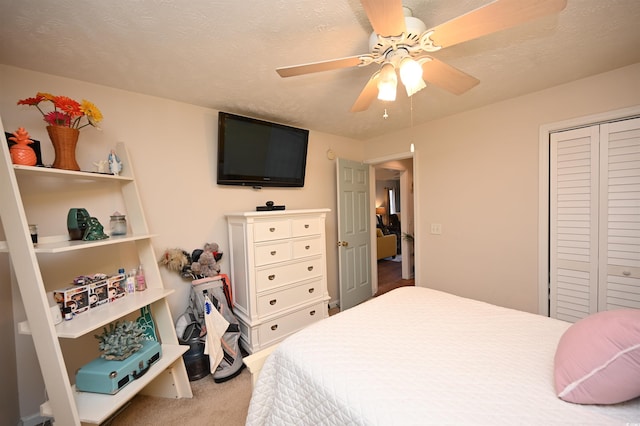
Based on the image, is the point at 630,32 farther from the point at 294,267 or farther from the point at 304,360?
the point at 294,267

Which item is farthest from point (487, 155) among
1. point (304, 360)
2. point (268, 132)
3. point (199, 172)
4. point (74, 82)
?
point (74, 82)

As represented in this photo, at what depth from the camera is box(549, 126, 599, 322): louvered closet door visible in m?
1.96

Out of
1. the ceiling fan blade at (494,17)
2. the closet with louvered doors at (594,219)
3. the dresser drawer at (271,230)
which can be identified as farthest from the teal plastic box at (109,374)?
the closet with louvered doors at (594,219)

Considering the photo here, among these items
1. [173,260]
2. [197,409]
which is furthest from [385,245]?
[197,409]

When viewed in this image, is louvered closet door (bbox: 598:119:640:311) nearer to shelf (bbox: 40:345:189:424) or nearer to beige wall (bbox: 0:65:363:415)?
beige wall (bbox: 0:65:363:415)

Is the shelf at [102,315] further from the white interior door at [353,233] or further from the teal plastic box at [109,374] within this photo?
the white interior door at [353,233]

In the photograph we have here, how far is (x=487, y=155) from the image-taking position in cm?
246

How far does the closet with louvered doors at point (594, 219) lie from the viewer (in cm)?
181

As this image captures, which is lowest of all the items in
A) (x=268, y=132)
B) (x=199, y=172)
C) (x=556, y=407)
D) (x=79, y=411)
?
(x=79, y=411)

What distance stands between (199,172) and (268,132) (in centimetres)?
78

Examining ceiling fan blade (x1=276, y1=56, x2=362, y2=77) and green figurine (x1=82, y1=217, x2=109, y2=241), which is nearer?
ceiling fan blade (x1=276, y1=56, x2=362, y2=77)

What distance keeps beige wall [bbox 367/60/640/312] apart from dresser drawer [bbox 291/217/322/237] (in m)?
1.33

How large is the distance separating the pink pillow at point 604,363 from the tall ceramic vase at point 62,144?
2.58 metres

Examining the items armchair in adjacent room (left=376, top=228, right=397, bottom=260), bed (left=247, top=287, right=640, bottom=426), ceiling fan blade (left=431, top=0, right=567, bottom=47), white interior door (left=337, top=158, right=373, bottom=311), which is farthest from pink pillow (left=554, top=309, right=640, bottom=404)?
armchair in adjacent room (left=376, top=228, right=397, bottom=260)
